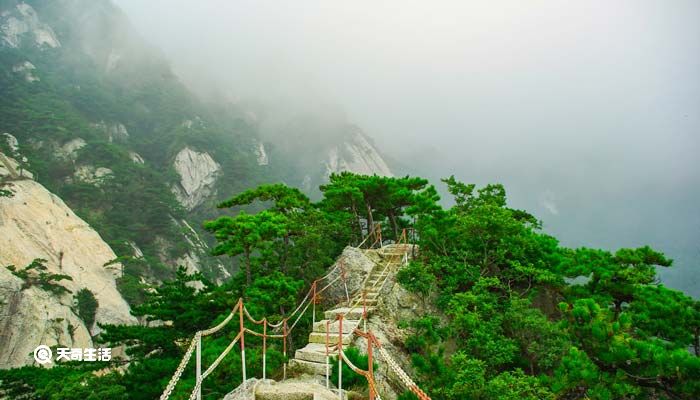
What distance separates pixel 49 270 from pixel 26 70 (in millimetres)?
44072

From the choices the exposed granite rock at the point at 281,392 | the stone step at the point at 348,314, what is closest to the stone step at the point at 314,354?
the exposed granite rock at the point at 281,392

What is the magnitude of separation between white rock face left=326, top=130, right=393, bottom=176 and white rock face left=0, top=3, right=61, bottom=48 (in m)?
52.0

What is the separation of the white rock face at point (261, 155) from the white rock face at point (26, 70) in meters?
33.2

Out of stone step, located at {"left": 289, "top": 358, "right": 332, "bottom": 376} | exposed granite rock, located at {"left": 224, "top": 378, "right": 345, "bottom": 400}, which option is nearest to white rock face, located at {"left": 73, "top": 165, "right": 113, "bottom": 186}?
stone step, located at {"left": 289, "top": 358, "right": 332, "bottom": 376}

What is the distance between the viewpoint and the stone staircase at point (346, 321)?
7.78 meters

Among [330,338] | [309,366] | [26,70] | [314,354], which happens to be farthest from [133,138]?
[309,366]

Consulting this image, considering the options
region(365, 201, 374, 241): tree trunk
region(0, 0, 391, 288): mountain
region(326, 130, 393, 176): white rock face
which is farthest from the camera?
region(326, 130, 393, 176): white rock face

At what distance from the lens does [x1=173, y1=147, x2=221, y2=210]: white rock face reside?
53594 millimetres

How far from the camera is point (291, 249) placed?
13727 millimetres

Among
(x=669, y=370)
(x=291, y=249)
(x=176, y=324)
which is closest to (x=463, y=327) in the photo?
(x=669, y=370)

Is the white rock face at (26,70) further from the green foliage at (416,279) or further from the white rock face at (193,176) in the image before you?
the green foliage at (416,279)

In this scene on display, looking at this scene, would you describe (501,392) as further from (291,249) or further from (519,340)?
(291,249)

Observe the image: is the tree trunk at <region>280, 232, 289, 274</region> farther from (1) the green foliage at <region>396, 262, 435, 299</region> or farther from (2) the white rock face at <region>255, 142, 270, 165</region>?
(2) the white rock face at <region>255, 142, 270, 165</region>

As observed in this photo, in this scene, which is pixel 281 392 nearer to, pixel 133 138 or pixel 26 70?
pixel 133 138
